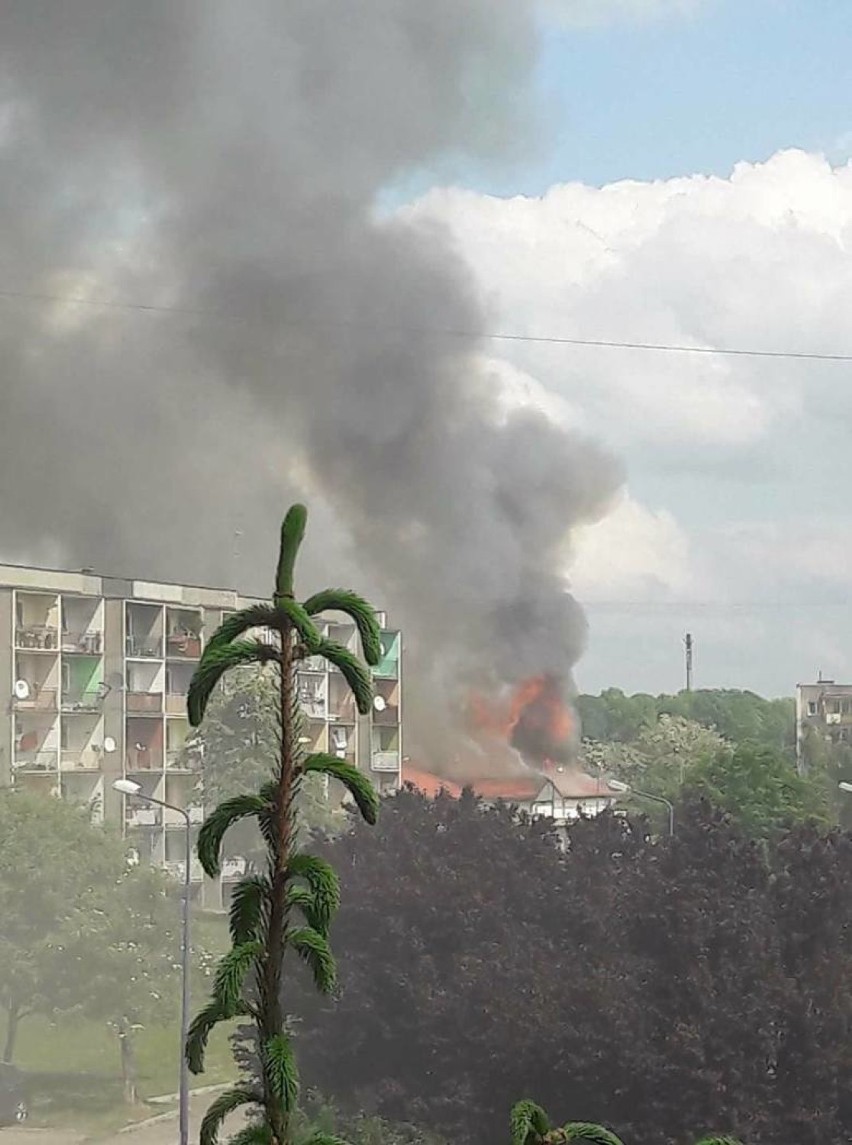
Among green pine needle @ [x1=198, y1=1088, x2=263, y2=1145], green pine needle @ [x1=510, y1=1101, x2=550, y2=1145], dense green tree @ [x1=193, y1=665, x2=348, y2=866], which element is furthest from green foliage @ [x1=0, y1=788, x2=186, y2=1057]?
green pine needle @ [x1=510, y1=1101, x2=550, y2=1145]

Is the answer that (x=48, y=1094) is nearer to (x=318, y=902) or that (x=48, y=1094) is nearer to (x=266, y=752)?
(x=266, y=752)

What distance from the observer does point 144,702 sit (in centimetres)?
3112

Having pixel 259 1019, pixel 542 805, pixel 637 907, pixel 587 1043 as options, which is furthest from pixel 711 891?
pixel 259 1019

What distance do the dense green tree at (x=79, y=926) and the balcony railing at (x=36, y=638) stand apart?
3.05 metres

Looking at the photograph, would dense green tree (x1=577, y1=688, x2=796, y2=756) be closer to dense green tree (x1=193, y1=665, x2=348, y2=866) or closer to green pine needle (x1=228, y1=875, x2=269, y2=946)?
dense green tree (x1=193, y1=665, x2=348, y2=866)

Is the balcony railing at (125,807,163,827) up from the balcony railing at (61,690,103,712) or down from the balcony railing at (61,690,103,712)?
down

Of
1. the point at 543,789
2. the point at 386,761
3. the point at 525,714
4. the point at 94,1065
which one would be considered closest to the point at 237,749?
the point at 386,761

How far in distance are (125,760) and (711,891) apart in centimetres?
1213

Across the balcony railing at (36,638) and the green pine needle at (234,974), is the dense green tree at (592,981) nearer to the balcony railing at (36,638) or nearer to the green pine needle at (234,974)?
the balcony railing at (36,638)

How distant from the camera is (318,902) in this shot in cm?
393

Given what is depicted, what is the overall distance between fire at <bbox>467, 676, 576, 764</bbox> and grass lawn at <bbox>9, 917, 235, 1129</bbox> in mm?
11197

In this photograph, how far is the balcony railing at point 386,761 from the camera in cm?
3334

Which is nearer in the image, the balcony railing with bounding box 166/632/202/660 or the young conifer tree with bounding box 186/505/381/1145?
the young conifer tree with bounding box 186/505/381/1145

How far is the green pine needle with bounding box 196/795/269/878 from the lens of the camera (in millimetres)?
3967
